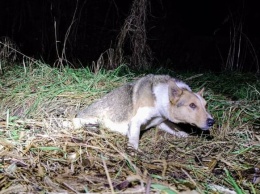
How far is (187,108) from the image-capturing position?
386cm

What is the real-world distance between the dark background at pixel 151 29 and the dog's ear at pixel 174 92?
5032mm

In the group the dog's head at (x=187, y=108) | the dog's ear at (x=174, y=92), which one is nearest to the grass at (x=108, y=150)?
the dog's head at (x=187, y=108)

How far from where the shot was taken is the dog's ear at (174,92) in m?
3.94

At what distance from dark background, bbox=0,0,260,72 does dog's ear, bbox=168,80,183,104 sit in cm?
503

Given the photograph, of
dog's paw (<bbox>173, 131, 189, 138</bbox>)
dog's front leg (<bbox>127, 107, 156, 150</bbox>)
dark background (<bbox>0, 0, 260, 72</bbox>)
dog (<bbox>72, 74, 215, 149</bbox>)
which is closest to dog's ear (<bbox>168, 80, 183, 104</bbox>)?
dog (<bbox>72, 74, 215, 149</bbox>)

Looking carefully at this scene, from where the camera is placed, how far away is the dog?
383cm

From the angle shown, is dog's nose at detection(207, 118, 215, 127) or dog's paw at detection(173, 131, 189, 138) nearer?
dog's nose at detection(207, 118, 215, 127)

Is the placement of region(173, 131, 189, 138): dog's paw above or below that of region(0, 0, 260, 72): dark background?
below

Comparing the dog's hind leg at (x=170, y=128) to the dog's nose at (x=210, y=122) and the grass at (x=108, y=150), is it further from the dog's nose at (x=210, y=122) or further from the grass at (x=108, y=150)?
the dog's nose at (x=210, y=122)

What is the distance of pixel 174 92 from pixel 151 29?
7315 millimetres

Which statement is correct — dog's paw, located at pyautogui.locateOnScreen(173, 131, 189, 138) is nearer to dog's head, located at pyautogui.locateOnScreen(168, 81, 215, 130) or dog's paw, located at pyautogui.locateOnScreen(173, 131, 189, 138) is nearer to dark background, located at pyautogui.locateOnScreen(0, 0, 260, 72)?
dog's head, located at pyautogui.locateOnScreen(168, 81, 215, 130)

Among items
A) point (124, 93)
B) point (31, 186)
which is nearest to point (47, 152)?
point (31, 186)

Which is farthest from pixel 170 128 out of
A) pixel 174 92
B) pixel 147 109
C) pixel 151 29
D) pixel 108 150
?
pixel 151 29

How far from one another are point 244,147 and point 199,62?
7.01 m
